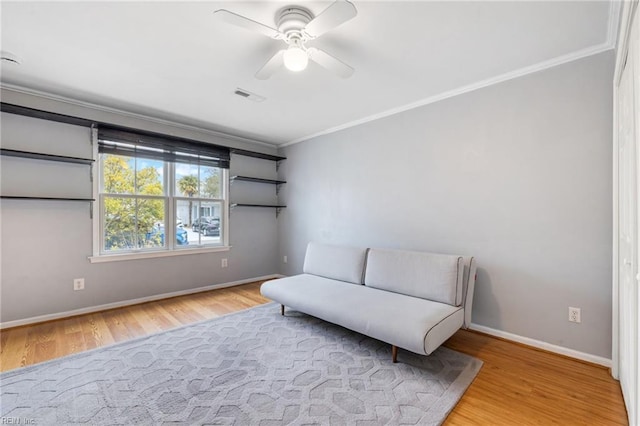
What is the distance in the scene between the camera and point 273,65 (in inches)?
80.0

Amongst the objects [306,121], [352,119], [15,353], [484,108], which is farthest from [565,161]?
[15,353]

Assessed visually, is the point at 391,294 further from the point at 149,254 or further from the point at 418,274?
the point at 149,254

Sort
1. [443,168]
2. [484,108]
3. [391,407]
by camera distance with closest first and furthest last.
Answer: [391,407], [484,108], [443,168]

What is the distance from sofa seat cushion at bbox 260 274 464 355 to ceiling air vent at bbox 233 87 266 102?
78.9 inches

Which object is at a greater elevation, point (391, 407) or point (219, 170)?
point (219, 170)

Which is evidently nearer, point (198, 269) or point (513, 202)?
point (513, 202)

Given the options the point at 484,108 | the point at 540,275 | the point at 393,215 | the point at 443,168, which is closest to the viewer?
the point at 540,275

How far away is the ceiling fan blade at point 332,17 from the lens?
1.43m

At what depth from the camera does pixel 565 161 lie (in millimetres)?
2270

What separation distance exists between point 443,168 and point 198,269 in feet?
11.4

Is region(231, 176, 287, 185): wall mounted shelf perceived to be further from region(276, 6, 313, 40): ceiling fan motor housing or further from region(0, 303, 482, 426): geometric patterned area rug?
region(276, 6, 313, 40): ceiling fan motor housing

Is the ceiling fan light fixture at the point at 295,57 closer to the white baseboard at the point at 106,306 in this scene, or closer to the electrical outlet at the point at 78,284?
the electrical outlet at the point at 78,284

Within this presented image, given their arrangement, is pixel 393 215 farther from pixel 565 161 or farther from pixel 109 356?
pixel 109 356

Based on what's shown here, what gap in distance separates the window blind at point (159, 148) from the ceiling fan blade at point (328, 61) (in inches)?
98.0
